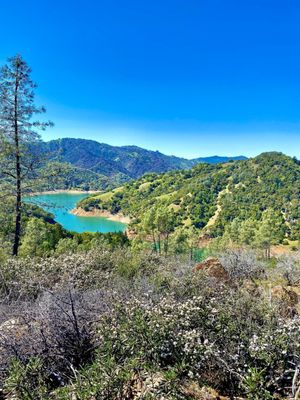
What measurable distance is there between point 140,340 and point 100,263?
20.3ft

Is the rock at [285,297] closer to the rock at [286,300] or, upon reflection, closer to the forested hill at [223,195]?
the rock at [286,300]

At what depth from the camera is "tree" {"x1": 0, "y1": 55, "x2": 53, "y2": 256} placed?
44.3ft

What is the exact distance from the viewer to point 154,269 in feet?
33.0

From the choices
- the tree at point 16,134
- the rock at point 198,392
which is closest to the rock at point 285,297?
the rock at point 198,392

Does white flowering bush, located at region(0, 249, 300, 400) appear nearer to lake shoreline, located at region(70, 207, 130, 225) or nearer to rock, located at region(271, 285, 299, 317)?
rock, located at region(271, 285, 299, 317)

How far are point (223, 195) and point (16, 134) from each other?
9799cm

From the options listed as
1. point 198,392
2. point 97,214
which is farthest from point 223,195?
point 198,392

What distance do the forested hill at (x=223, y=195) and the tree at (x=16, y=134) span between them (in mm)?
61179

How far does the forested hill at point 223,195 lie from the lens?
87.9m

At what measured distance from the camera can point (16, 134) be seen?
551 inches

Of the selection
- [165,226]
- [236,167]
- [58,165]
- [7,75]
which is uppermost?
[236,167]

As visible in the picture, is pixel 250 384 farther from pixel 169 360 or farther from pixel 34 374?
pixel 34 374

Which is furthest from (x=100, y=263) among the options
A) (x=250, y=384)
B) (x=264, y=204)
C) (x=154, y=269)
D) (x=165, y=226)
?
Answer: (x=264, y=204)

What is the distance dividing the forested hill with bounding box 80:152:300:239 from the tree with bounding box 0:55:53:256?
6118cm
